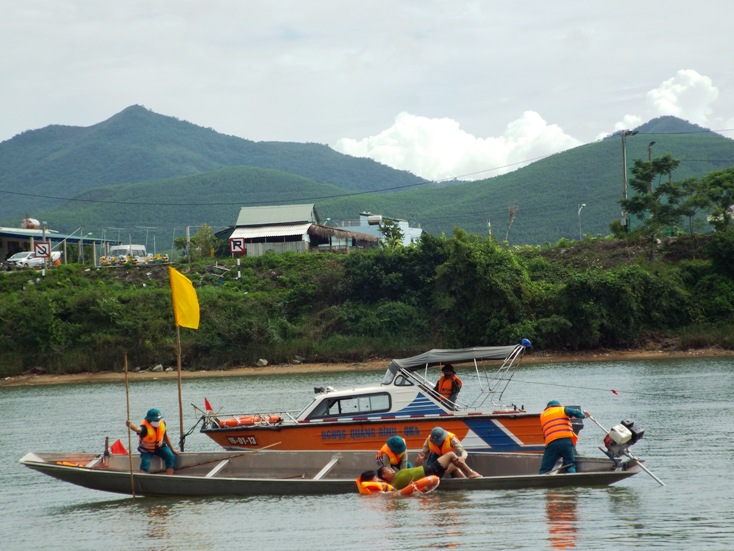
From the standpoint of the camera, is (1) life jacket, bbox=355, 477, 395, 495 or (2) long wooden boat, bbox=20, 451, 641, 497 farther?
(1) life jacket, bbox=355, 477, 395, 495

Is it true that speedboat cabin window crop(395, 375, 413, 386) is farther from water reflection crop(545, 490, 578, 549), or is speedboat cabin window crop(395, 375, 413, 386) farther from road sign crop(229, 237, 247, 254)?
road sign crop(229, 237, 247, 254)

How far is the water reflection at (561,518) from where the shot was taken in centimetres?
1393

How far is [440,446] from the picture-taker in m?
18.2

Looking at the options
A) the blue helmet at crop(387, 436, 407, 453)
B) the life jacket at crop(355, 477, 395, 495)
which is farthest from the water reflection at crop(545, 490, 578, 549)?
the life jacket at crop(355, 477, 395, 495)

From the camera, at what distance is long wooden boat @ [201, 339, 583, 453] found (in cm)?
2066

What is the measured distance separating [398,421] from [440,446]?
3.22 meters

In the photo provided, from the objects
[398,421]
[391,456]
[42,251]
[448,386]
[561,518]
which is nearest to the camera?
[561,518]

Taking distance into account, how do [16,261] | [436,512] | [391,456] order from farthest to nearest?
[16,261] < [391,456] < [436,512]

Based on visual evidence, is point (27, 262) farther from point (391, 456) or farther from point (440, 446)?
point (440, 446)

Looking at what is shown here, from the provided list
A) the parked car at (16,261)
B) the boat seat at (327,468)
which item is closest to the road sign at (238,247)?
the parked car at (16,261)

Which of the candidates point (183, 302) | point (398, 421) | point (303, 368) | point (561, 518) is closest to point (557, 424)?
point (561, 518)

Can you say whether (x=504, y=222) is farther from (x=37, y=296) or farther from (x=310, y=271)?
(x=37, y=296)

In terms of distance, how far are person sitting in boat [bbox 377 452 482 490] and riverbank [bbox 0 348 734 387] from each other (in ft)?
112

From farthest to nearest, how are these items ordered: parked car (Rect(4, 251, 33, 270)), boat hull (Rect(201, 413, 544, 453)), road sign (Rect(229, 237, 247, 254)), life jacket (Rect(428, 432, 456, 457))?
road sign (Rect(229, 237, 247, 254)) → parked car (Rect(4, 251, 33, 270)) → boat hull (Rect(201, 413, 544, 453)) → life jacket (Rect(428, 432, 456, 457))
